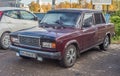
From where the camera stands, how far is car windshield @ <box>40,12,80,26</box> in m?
7.45

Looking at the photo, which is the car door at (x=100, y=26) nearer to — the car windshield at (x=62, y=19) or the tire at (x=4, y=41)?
the car windshield at (x=62, y=19)

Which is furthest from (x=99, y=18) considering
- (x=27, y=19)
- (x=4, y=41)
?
(x=4, y=41)

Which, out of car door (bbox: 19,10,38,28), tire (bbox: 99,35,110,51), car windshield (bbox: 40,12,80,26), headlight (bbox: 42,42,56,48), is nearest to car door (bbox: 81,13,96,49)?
car windshield (bbox: 40,12,80,26)

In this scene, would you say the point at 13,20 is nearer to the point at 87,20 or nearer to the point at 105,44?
the point at 87,20

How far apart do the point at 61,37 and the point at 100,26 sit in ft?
8.84

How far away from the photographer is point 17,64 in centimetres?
716

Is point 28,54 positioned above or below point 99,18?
below

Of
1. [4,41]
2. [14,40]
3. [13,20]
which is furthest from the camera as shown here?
[13,20]

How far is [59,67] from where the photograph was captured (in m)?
6.90

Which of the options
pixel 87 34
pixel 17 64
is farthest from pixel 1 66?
pixel 87 34

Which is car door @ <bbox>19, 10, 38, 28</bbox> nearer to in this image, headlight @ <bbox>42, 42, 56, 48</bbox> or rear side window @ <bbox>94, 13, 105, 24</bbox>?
rear side window @ <bbox>94, 13, 105, 24</bbox>

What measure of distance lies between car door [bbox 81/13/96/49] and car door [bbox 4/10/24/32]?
323 cm

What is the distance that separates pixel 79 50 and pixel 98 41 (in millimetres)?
1620

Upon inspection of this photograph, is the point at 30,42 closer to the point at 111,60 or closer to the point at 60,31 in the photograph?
the point at 60,31
